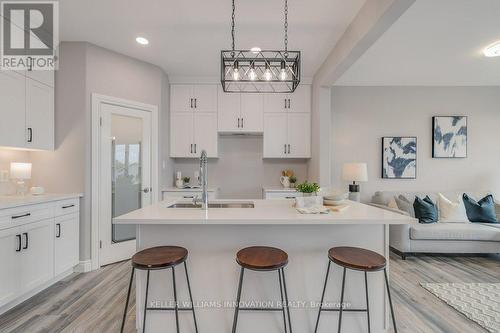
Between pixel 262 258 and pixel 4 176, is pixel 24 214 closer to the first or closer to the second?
pixel 4 176

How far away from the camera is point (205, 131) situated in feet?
13.3

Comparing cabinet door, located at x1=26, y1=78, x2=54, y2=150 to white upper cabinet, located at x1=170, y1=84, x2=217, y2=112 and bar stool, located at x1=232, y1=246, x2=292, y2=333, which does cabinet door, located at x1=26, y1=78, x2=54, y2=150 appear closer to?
white upper cabinet, located at x1=170, y1=84, x2=217, y2=112

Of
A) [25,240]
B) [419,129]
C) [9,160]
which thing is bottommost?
[25,240]

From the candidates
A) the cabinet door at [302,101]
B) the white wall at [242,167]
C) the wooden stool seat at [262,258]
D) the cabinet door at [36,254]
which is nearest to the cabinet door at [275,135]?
the cabinet door at [302,101]

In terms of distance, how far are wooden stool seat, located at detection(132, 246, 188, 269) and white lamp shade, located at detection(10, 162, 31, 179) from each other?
208 centimetres

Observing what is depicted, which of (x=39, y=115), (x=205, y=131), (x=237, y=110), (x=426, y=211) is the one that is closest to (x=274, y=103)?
(x=237, y=110)

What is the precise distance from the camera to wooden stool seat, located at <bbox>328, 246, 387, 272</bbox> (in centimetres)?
143

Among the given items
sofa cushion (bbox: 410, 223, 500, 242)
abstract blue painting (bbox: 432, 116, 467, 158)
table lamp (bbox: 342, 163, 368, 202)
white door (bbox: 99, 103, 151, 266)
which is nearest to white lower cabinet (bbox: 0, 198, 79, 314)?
white door (bbox: 99, 103, 151, 266)

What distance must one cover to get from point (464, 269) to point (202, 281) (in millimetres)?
3347

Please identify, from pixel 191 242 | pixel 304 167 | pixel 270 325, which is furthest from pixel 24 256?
pixel 304 167

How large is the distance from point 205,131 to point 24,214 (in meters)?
2.53

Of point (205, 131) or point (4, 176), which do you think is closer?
point (4, 176)

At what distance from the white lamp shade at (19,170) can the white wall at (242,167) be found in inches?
98.3

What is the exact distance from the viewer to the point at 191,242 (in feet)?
5.88
